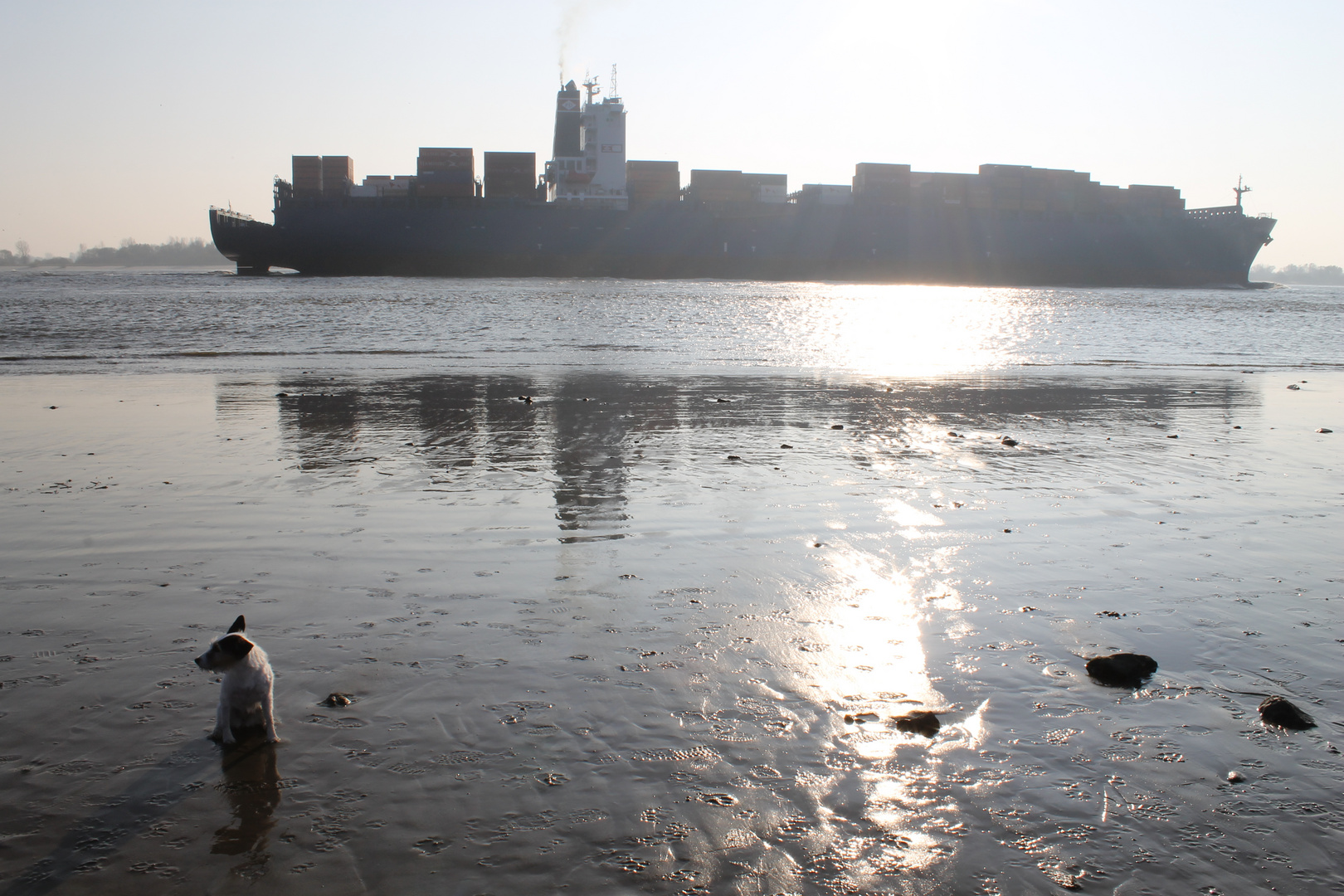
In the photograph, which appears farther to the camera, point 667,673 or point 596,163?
point 596,163

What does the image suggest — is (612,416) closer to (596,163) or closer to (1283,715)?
(1283,715)

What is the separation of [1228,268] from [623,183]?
2248 inches

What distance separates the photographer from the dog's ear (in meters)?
2.87

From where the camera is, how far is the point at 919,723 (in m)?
3.00

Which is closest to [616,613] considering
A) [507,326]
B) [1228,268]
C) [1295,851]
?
[1295,851]

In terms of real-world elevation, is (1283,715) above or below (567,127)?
below

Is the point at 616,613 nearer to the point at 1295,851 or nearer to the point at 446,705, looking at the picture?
the point at 446,705

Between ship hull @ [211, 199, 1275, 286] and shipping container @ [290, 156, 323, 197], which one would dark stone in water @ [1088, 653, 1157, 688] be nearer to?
ship hull @ [211, 199, 1275, 286]

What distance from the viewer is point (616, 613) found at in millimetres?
4027

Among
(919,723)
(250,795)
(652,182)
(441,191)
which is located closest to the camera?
(250,795)

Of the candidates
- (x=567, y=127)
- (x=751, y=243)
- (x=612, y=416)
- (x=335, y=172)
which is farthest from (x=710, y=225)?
(x=612, y=416)

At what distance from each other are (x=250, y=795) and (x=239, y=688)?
390mm

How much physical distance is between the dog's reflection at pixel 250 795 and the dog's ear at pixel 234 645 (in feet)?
0.93

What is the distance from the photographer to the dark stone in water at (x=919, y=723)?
117 inches
